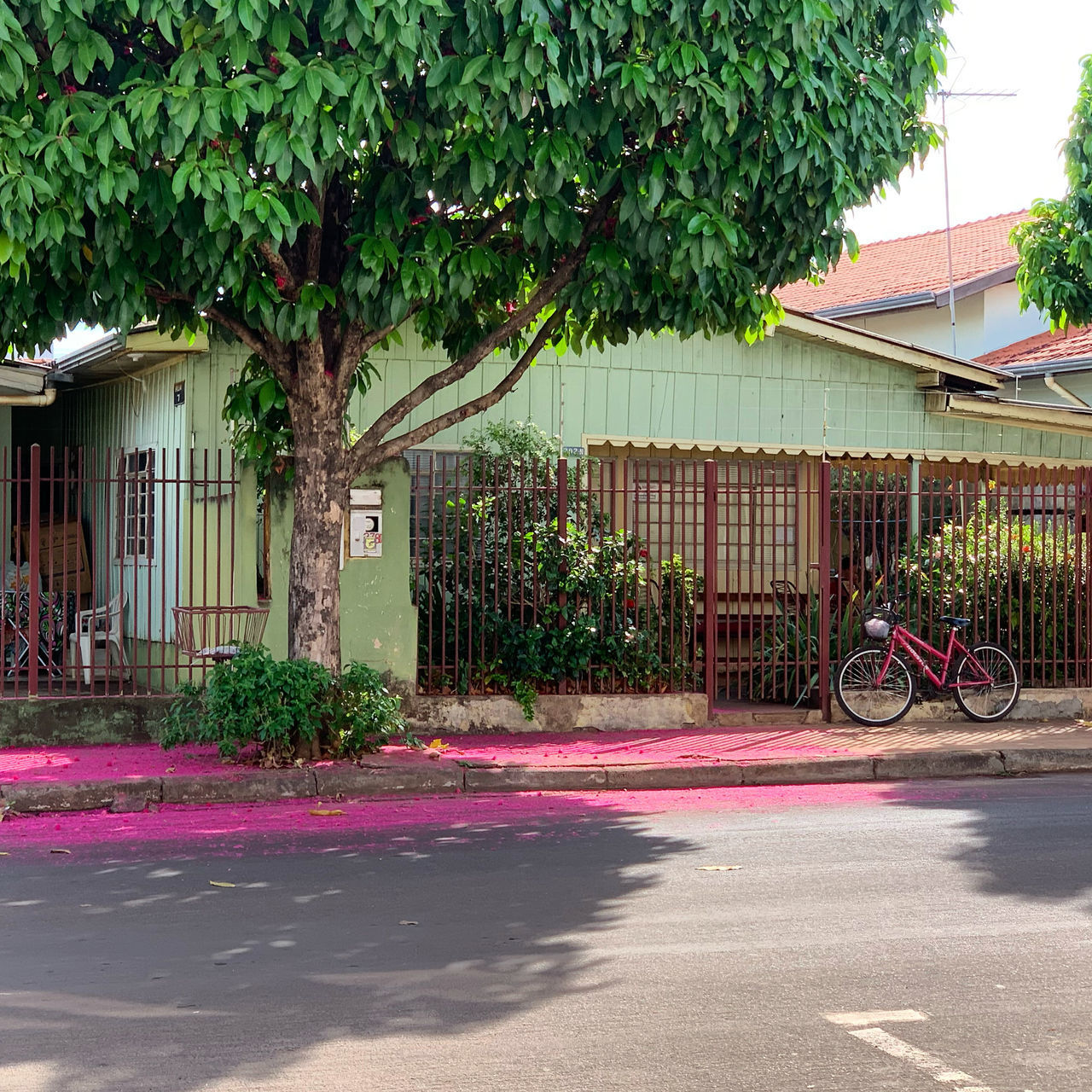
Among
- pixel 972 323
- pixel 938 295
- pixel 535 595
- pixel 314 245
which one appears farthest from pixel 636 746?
pixel 972 323

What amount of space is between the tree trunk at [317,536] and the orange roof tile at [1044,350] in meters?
11.7

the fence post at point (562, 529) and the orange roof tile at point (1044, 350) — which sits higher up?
the orange roof tile at point (1044, 350)

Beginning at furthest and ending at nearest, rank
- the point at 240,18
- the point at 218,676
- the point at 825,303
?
1. the point at 825,303
2. the point at 218,676
3. the point at 240,18

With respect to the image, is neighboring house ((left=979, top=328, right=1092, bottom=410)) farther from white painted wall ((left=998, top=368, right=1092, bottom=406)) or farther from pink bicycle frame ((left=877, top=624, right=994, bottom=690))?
pink bicycle frame ((left=877, top=624, right=994, bottom=690))

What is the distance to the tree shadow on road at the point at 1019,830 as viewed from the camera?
22.8 feet

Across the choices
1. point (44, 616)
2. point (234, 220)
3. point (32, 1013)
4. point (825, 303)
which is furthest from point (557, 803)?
point (825, 303)

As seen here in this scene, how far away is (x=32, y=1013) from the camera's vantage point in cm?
484

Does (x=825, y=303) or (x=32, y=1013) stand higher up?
(x=825, y=303)

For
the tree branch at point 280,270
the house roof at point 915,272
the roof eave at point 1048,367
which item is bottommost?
the tree branch at point 280,270

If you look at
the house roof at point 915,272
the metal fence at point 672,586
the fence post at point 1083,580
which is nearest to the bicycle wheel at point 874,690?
the metal fence at point 672,586

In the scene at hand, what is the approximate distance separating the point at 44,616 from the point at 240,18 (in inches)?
323

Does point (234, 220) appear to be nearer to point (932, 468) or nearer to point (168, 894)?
point (168, 894)

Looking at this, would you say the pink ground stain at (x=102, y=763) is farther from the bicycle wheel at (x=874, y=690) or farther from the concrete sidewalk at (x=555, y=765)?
the bicycle wheel at (x=874, y=690)

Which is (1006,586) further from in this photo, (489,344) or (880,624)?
(489,344)
